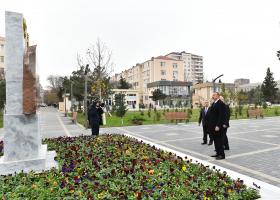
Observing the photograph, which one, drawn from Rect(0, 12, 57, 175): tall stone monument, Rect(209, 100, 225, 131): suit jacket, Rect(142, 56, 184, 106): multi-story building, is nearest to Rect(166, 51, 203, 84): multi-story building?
Rect(142, 56, 184, 106): multi-story building

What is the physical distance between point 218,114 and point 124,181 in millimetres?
4315

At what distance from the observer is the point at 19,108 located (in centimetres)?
561

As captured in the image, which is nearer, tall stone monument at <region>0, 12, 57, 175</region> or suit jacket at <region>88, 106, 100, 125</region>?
tall stone monument at <region>0, 12, 57, 175</region>

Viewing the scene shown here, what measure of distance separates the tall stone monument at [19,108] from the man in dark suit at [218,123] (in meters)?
4.76

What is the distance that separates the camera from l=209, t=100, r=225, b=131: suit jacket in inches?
296

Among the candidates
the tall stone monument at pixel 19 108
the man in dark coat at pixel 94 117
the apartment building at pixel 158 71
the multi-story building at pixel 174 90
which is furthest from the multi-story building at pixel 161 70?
the tall stone monument at pixel 19 108

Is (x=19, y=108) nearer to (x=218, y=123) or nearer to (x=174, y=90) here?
(x=218, y=123)

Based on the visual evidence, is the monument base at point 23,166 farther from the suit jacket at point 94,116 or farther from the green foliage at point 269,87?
the green foliage at point 269,87

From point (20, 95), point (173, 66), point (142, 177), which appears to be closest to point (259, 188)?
point (142, 177)

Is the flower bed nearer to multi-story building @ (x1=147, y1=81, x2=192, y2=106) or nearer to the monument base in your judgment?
the monument base

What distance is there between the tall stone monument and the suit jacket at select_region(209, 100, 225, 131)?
493 centimetres

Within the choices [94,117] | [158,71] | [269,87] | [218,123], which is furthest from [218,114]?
[158,71]

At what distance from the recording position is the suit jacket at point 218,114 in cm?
752

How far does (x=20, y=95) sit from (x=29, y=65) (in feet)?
2.35
